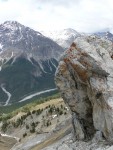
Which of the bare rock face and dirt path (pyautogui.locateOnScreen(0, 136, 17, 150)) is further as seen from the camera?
dirt path (pyautogui.locateOnScreen(0, 136, 17, 150))

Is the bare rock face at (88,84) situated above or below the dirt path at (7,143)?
above

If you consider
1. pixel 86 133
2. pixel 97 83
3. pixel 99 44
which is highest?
pixel 99 44

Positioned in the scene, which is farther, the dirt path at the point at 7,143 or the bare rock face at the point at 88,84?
the dirt path at the point at 7,143

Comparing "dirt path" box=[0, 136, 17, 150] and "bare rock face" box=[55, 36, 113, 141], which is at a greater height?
"bare rock face" box=[55, 36, 113, 141]

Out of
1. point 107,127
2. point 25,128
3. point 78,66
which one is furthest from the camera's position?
point 25,128

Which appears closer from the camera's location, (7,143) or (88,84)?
(88,84)

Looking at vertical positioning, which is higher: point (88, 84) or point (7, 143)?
point (88, 84)

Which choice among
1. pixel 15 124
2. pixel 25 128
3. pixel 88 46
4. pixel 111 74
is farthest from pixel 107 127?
pixel 15 124

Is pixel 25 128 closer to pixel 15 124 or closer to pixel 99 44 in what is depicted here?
pixel 15 124
